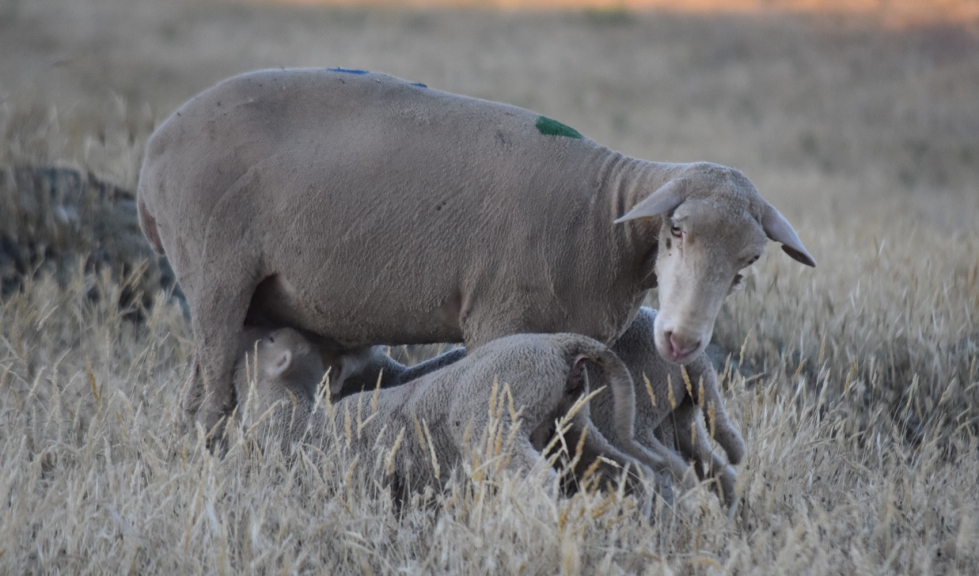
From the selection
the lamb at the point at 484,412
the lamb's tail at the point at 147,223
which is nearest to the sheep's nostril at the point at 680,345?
the lamb at the point at 484,412

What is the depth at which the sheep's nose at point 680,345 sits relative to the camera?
3.62 m

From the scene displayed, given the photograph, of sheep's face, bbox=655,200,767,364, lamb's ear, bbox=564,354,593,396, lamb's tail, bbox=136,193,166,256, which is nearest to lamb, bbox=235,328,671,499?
lamb's ear, bbox=564,354,593,396

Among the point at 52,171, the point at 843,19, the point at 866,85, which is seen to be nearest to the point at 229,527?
the point at 52,171

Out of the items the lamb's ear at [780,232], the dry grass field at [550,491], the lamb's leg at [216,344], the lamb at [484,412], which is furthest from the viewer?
the lamb's leg at [216,344]

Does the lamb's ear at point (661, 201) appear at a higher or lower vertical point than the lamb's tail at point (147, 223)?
higher

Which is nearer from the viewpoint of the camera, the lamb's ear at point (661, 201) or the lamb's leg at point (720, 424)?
the lamb's ear at point (661, 201)

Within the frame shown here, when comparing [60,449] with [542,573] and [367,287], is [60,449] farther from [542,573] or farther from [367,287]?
[542,573]

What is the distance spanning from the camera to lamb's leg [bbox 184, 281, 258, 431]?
173 inches

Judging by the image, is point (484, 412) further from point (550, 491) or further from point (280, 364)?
point (280, 364)

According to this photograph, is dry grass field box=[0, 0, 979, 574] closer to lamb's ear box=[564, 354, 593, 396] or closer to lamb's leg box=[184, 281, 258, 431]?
lamb's leg box=[184, 281, 258, 431]

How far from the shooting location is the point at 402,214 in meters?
4.18

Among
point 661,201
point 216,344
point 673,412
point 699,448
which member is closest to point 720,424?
point 699,448

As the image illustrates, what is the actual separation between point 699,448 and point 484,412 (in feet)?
3.37

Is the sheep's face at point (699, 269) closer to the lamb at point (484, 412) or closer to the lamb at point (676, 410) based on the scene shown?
the lamb at point (484, 412)
